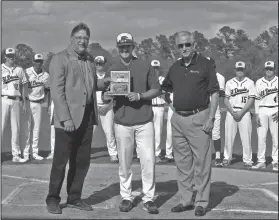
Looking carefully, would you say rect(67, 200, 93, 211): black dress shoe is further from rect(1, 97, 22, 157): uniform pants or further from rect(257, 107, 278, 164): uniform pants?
rect(257, 107, 278, 164): uniform pants

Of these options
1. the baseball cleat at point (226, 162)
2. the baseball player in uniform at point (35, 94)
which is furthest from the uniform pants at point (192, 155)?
the baseball player in uniform at point (35, 94)

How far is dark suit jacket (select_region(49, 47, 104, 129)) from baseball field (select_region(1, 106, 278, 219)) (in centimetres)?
122

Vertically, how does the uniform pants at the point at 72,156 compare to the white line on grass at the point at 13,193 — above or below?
above

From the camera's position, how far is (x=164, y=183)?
7793mm

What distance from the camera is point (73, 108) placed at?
578 cm

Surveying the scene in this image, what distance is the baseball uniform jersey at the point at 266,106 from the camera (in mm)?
9266

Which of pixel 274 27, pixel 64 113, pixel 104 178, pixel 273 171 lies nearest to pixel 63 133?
pixel 64 113

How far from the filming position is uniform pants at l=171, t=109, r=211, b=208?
19.8 feet

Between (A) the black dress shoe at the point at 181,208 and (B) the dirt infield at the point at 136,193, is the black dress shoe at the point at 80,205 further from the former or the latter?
(A) the black dress shoe at the point at 181,208

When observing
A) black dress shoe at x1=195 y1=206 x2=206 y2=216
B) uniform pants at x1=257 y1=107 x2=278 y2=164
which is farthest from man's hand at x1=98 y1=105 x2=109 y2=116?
black dress shoe at x1=195 y1=206 x2=206 y2=216

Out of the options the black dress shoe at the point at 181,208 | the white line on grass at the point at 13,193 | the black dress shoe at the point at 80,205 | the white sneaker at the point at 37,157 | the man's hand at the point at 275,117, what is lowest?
the white sneaker at the point at 37,157

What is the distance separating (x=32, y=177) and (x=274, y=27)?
155ft

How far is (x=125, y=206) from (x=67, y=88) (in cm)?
165

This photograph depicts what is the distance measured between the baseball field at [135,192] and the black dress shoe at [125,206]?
0.07m
